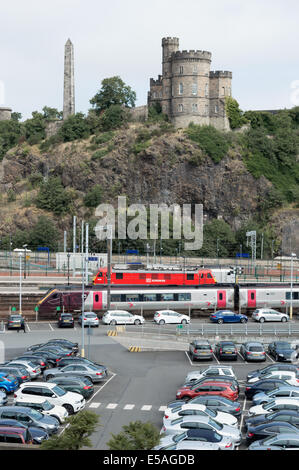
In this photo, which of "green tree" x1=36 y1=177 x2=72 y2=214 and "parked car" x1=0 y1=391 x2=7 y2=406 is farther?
"green tree" x1=36 y1=177 x2=72 y2=214

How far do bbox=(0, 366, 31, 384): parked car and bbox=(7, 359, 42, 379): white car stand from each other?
537 millimetres

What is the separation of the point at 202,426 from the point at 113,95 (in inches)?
4491

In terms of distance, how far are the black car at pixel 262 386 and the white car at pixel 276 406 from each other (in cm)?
310

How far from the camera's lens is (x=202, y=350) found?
41938 millimetres

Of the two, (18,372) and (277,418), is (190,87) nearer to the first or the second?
(18,372)

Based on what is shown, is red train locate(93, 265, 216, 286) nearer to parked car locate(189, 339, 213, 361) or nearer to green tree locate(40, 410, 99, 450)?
parked car locate(189, 339, 213, 361)

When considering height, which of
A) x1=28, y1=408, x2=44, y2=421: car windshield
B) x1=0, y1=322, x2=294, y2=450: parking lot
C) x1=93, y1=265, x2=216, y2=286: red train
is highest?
x1=93, y1=265, x2=216, y2=286: red train

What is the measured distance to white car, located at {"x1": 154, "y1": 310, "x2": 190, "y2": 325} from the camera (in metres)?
54.3

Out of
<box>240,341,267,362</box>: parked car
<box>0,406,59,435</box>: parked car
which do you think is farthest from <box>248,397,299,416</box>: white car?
<box>240,341,267,362</box>: parked car

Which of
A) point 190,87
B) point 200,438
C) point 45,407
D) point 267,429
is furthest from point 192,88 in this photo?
point 200,438

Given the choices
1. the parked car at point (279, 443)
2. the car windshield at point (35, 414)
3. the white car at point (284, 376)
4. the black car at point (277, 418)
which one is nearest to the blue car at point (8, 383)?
the car windshield at point (35, 414)

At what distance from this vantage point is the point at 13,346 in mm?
46031
